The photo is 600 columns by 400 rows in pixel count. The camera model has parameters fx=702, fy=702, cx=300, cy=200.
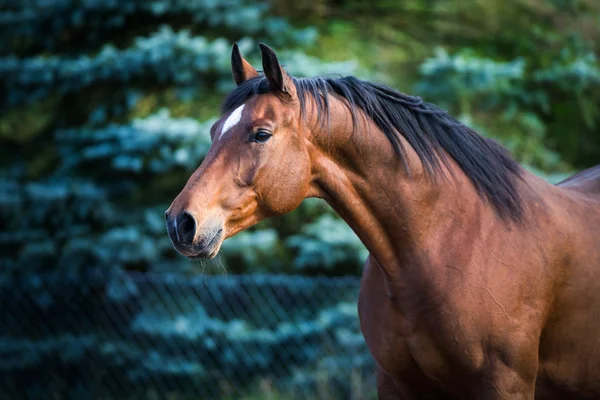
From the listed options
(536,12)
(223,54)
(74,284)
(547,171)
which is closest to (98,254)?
(74,284)

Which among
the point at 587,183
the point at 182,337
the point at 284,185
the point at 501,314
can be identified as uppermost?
the point at 284,185

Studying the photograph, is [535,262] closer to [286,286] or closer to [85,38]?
[286,286]

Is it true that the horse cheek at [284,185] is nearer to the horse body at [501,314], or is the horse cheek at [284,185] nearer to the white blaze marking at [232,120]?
the white blaze marking at [232,120]

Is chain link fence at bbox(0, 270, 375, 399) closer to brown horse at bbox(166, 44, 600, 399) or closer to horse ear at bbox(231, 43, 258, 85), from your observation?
brown horse at bbox(166, 44, 600, 399)

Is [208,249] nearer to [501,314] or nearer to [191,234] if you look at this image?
[191,234]

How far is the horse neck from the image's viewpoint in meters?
2.38

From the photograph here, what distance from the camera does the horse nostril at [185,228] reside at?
2.11 metres

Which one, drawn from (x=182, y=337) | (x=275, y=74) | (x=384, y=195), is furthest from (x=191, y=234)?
(x=182, y=337)

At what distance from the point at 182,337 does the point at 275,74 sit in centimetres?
368

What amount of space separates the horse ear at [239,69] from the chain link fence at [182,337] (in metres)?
3.08

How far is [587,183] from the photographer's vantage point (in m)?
2.96

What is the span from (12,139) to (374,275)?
16.8 feet

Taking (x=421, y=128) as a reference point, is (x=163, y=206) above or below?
below

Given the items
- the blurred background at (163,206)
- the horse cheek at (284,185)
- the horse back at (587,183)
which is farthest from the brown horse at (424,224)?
the blurred background at (163,206)
